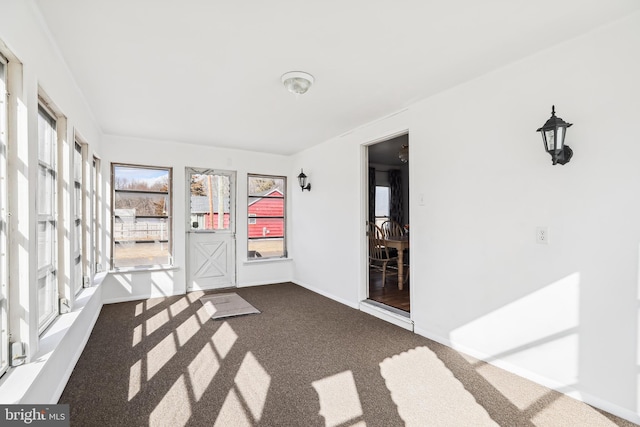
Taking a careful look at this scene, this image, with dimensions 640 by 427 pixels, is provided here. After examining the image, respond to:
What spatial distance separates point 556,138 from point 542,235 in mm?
717

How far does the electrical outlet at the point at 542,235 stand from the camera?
2.41m

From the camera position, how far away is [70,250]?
276 cm

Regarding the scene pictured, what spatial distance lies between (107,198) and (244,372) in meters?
3.63

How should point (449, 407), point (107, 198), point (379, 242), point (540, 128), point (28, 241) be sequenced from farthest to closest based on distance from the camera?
point (379, 242), point (107, 198), point (540, 128), point (449, 407), point (28, 241)

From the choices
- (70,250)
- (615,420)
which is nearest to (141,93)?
(70,250)

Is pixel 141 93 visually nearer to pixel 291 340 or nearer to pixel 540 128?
pixel 291 340

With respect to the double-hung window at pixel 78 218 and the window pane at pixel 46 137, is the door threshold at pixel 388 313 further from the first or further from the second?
the window pane at pixel 46 137

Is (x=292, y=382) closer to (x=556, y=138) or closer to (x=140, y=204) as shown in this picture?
(x=556, y=138)

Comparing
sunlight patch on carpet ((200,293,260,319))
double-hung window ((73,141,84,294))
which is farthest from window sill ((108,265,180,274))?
double-hung window ((73,141,84,294))

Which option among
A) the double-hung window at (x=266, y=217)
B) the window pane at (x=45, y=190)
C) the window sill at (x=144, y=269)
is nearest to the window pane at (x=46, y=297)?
the window pane at (x=45, y=190)

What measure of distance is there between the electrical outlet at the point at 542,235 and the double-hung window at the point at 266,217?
4.46 m

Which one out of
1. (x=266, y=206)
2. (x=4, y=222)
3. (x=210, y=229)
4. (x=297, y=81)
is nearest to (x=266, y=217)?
(x=266, y=206)

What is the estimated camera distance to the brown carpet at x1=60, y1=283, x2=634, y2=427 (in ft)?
6.66

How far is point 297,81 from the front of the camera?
279cm
